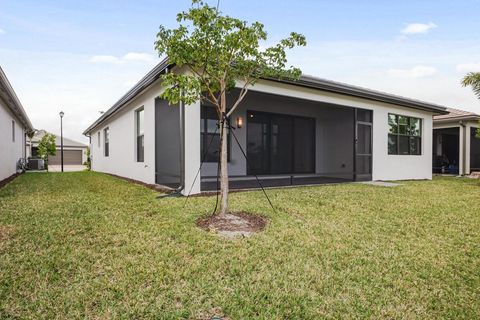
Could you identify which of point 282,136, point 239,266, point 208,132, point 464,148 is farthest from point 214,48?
point 464,148

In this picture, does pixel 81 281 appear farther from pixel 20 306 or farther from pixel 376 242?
pixel 376 242

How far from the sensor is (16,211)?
4727 millimetres

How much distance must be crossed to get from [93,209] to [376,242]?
442 centimetres

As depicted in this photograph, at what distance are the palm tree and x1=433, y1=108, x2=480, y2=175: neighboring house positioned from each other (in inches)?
83.0

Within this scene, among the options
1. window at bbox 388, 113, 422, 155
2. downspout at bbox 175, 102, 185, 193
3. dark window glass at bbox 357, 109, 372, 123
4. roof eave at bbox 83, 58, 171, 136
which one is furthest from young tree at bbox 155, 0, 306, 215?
window at bbox 388, 113, 422, 155

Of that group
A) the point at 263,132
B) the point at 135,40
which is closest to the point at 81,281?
the point at 263,132

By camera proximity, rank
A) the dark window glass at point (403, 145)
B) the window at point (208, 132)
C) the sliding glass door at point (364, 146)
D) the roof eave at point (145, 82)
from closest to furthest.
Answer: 1. the roof eave at point (145, 82)
2. the window at point (208, 132)
3. the sliding glass door at point (364, 146)
4. the dark window glass at point (403, 145)

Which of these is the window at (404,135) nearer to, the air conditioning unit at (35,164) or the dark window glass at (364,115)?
the dark window glass at (364,115)

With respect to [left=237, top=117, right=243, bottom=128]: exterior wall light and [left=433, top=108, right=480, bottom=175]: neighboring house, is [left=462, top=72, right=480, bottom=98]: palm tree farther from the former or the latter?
[left=237, top=117, right=243, bottom=128]: exterior wall light

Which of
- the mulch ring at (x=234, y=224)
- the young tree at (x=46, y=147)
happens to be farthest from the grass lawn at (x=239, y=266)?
the young tree at (x=46, y=147)

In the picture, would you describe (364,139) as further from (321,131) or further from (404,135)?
(321,131)

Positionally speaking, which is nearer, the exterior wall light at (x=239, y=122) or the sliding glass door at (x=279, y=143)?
the exterior wall light at (x=239, y=122)

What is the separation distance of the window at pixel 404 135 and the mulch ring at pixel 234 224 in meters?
8.29

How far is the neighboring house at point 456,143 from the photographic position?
13869 mm
